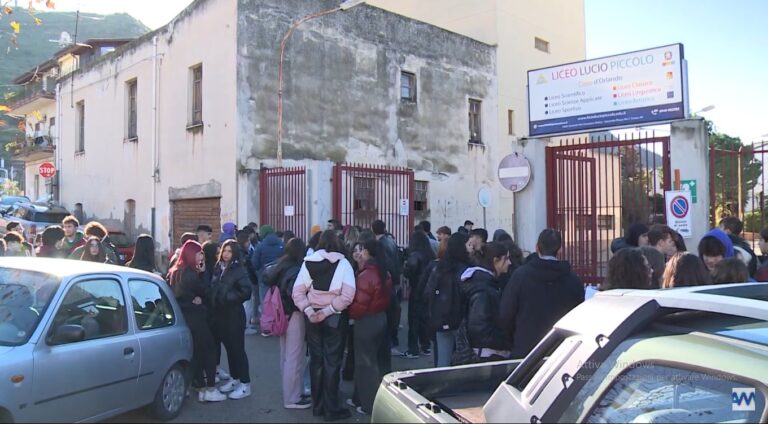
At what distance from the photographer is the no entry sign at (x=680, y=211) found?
24.7ft

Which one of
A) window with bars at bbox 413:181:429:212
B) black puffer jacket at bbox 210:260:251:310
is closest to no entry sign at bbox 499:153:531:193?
black puffer jacket at bbox 210:260:251:310

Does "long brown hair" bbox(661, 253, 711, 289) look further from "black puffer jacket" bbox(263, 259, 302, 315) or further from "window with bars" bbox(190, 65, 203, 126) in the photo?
"window with bars" bbox(190, 65, 203, 126)

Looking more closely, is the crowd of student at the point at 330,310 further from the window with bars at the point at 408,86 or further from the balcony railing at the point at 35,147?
the balcony railing at the point at 35,147

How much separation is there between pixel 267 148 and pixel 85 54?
17.1m

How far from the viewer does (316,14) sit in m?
14.7

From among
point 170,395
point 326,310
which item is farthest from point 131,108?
point 326,310

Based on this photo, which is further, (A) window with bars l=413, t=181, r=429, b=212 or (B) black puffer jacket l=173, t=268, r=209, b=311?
(A) window with bars l=413, t=181, r=429, b=212

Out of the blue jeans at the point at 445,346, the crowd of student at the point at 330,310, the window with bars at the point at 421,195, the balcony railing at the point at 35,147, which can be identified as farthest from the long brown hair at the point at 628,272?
the balcony railing at the point at 35,147

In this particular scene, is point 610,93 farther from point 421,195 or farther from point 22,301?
point 421,195

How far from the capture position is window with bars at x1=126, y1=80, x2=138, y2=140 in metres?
18.3

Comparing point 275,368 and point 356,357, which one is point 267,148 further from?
point 356,357

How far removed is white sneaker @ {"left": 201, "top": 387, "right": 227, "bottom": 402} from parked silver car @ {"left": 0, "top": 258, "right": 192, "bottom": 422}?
331 mm

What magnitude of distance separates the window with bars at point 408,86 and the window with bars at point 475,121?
2.85 meters

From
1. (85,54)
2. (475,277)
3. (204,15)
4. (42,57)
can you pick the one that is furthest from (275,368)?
(42,57)
